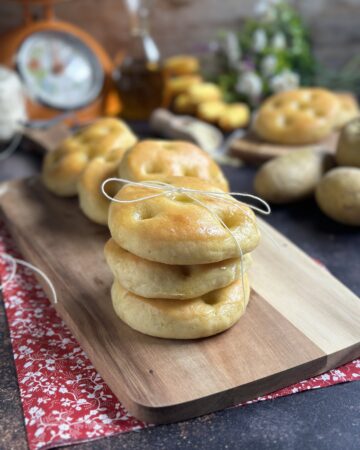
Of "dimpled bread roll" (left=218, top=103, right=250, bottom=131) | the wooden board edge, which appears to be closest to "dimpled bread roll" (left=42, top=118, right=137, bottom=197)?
"dimpled bread roll" (left=218, top=103, right=250, bottom=131)

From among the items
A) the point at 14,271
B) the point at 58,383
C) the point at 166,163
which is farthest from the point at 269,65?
the point at 58,383

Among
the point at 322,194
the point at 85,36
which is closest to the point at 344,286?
the point at 322,194

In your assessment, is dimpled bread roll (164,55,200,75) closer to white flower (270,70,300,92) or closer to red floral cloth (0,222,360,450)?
white flower (270,70,300,92)

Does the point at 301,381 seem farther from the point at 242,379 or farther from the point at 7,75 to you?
the point at 7,75

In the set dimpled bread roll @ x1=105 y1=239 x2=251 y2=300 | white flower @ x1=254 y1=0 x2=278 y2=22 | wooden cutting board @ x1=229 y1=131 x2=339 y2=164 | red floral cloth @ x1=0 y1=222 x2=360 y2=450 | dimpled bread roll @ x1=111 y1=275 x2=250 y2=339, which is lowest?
wooden cutting board @ x1=229 y1=131 x2=339 y2=164

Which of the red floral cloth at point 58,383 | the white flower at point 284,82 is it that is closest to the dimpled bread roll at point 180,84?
the white flower at point 284,82

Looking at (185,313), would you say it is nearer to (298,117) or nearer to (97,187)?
(97,187)
